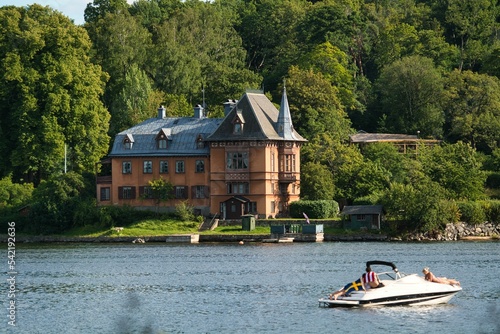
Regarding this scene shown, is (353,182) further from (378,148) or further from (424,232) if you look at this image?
(424,232)

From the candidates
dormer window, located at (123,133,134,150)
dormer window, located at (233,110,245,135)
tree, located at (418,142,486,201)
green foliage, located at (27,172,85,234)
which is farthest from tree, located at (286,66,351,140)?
green foliage, located at (27,172,85,234)

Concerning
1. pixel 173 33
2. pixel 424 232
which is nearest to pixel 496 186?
pixel 424 232

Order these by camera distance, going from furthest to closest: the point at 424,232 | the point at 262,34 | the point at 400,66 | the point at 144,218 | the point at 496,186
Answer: the point at 262,34
the point at 400,66
the point at 496,186
the point at 144,218
the point at 424,232

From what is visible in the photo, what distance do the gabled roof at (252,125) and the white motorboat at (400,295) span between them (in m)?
46.2

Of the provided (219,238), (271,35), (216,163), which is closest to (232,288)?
(219,238)

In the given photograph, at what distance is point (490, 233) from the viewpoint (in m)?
88.7

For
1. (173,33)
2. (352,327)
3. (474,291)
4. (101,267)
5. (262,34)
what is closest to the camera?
(352,327)

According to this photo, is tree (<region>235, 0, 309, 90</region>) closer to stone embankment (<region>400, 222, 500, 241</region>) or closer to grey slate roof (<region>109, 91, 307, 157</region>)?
grey slate roof (<region>109, 91, 307, 157</region>)

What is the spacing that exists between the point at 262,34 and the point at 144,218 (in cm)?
4988

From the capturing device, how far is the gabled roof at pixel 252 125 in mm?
93750

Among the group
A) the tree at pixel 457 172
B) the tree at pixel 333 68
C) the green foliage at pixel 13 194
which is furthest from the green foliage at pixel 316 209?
the tree at pixel 333 68

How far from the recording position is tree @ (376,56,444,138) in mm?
112625

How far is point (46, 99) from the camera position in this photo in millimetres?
101938

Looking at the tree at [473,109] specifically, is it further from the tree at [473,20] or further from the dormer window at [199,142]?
the dormer window at [199,142]
